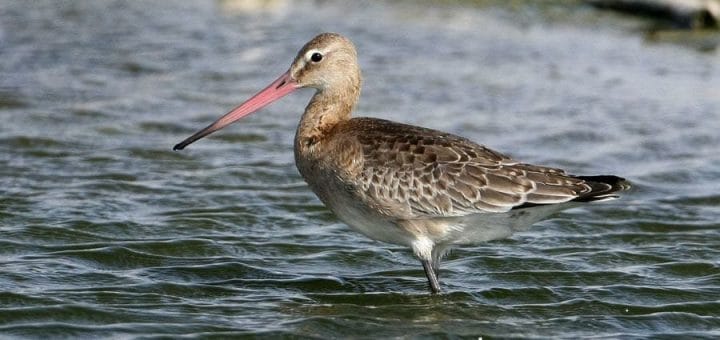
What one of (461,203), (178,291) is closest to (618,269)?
(461,203)

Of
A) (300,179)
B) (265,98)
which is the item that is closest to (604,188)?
(265,98)

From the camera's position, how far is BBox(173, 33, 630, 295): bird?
796 cm

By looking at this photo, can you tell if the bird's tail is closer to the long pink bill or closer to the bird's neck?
the bird's neck

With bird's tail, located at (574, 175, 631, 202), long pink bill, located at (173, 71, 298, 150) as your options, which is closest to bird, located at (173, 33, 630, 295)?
bird's tail, located at (574, 175, 631, 202)

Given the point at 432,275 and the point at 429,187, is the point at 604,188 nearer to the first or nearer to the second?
the point at 429,187

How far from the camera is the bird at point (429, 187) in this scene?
7.96 metres

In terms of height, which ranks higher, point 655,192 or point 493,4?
point 493,4

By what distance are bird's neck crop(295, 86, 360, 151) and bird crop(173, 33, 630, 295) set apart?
0.03 m

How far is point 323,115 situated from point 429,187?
99 cm

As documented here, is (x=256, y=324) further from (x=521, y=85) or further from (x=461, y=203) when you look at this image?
(x=521, y=85)

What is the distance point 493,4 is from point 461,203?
41.1 ft

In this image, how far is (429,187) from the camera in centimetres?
805

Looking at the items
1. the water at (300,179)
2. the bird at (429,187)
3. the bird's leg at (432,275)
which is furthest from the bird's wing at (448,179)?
the water at (300,179)

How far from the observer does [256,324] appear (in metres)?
7.66
